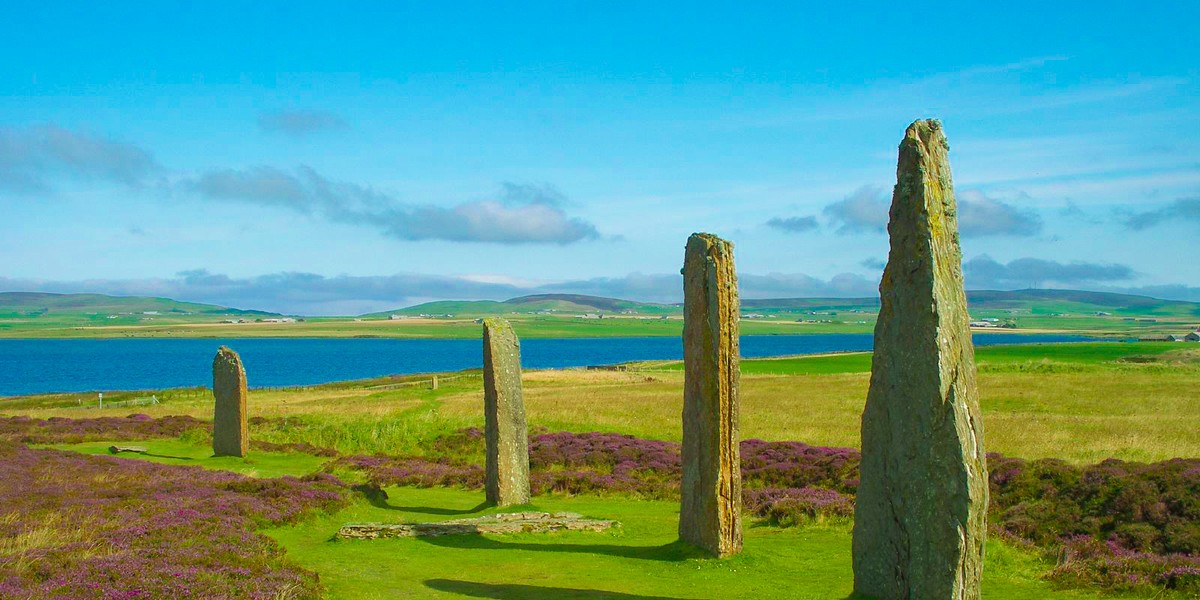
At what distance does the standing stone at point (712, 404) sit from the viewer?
1437 centimetres

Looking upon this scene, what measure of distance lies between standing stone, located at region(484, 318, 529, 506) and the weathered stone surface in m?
2.19

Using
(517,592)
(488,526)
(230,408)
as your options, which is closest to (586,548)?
(488,526)

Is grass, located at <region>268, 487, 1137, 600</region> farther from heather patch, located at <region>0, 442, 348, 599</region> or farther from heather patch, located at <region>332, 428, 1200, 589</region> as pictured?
heather patch, located at <region>0, 442, 348, 599</region>

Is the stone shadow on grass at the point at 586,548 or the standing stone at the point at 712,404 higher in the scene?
the standing stone at the point at 712,404

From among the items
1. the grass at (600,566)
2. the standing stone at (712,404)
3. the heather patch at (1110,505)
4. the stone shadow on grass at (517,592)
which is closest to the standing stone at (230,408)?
the grass at (600,566)

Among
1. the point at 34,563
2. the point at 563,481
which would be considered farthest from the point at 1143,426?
the point at 34,563

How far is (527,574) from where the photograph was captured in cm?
1423

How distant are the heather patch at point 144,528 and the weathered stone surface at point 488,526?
2.11m

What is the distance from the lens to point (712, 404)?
1438cm

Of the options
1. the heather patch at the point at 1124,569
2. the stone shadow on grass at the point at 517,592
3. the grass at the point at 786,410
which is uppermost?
the heather patch at the point at 1124,569

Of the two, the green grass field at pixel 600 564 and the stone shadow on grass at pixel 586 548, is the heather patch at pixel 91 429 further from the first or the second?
the stone shadow on grass at pixel 586 548

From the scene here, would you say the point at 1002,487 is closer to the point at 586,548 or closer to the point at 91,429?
the point at 586,548

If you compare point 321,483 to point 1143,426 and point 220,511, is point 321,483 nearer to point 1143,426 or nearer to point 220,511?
point 220,511

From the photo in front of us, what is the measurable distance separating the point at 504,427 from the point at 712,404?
7626 mm
